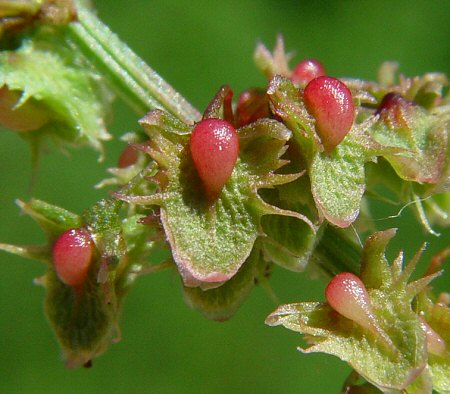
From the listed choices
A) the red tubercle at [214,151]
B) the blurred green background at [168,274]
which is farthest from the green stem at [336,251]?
the blurred green background at [168,274]

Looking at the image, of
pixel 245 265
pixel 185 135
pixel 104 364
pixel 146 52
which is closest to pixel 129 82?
pixel 185 135

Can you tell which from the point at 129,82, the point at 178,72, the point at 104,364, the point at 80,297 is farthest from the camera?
the point at 178,72

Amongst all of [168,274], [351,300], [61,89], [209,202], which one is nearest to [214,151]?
[209,202]

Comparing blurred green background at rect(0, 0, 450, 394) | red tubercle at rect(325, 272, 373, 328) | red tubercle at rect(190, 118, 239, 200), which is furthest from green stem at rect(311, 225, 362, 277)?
blurred green background at rect(0, 0, 450, 394)

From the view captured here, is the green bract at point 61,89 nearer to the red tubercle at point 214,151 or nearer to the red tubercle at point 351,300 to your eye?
the red tubercle at point 214,151

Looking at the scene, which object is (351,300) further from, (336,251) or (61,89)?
(61,89)

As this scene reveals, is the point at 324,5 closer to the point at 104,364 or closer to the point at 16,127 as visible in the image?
the point at 104,364

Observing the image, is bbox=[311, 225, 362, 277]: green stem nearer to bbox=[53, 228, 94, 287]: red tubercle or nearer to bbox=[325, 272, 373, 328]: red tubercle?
bbox=[325, 272, 373, 328]: red tubercle
